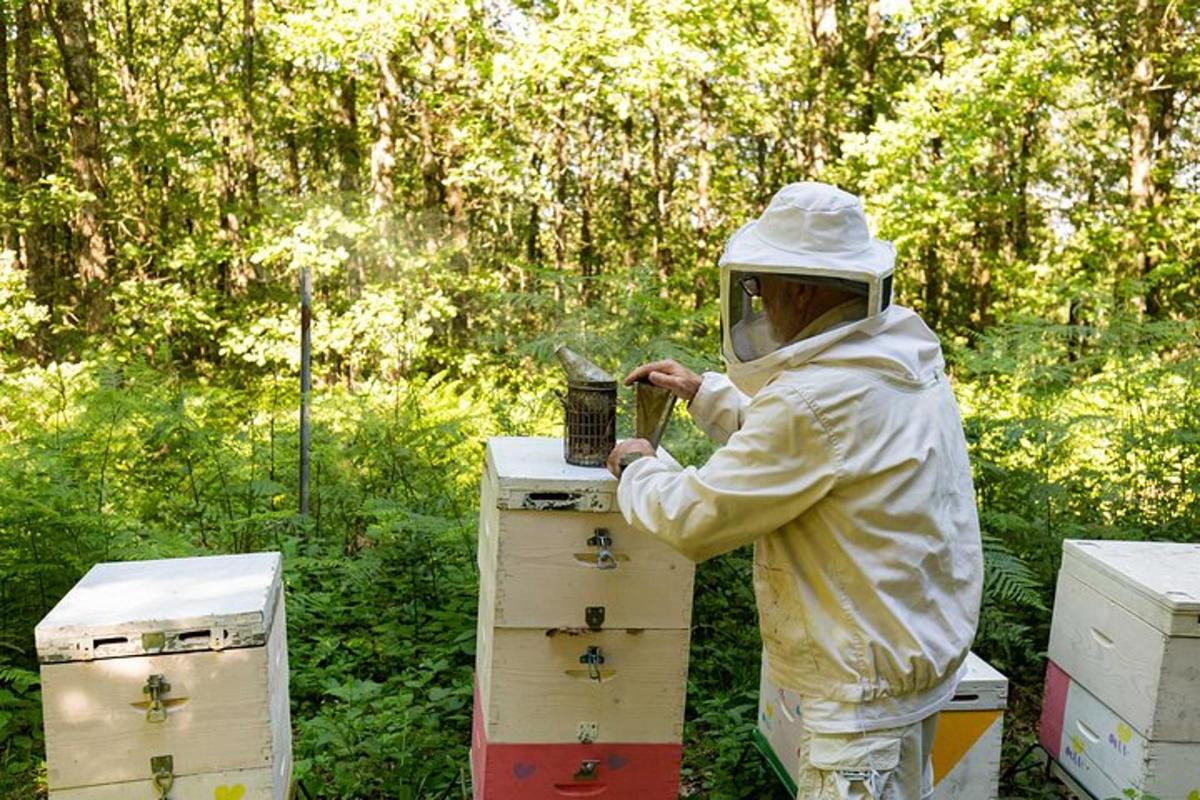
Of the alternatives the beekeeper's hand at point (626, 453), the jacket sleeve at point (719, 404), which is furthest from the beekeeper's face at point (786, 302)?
the beekeeper's hand at point (626, 453)

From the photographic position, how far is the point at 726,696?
4.02 m

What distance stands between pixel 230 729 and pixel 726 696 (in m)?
2.17

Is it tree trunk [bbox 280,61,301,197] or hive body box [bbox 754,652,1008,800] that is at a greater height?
tree trunk [bbox 280,61,301,197]

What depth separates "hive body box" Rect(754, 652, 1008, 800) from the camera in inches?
115

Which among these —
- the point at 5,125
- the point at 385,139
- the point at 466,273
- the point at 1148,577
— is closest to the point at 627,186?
the point at 466,273

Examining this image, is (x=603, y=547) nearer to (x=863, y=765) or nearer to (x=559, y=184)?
(x=863, y=765)

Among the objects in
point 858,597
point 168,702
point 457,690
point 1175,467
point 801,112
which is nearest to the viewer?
point 858,597

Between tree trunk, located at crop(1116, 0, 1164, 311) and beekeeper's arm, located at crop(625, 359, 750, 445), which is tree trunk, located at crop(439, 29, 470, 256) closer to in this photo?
tree trunk, located at crop(1116, 0, 1164, 311)

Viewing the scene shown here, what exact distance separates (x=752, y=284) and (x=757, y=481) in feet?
1.55

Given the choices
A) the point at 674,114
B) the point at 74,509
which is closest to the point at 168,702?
the point at 74,509

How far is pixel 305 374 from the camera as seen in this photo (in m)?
4.82

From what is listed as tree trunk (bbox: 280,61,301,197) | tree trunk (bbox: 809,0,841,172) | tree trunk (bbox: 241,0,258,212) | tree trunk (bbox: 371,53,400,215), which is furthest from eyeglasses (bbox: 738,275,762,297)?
tree trunk (bbox: 280,61,301,197)

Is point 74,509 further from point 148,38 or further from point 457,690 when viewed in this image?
point 148,38

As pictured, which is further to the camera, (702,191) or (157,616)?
(702,191)
